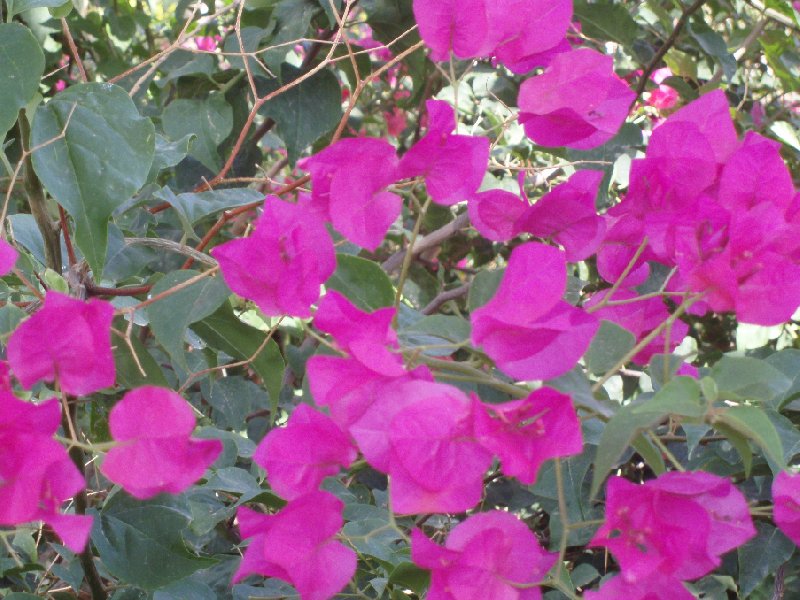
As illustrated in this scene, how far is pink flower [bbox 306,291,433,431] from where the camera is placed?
1.20ft

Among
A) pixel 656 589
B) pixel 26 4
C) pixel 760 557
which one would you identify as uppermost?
pixel 26 4

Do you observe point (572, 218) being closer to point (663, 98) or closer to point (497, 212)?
point (497, 212)

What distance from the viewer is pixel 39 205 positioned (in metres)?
0.54

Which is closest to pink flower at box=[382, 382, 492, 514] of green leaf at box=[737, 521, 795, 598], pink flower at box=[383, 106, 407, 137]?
green leaf at box=[737, 521, 795, 598]

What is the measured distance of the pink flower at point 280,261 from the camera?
391 millimetres

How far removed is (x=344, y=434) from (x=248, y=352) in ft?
0.65

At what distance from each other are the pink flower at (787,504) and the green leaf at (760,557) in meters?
0.35

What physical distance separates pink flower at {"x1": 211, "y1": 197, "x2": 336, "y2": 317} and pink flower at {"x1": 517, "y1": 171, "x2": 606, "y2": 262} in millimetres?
113

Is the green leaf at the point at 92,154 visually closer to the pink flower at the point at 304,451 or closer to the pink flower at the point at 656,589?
the pink flower at the point at 304,451

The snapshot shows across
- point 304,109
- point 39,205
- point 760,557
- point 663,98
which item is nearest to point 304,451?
point 39,205

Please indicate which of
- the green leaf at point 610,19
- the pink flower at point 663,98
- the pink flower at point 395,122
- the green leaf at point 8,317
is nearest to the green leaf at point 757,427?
the green leaf at point 8,317

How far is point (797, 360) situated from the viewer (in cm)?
56

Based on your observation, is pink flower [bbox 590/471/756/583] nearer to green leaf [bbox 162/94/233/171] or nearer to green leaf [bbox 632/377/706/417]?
green leaf [bbox 632/377/706/417]

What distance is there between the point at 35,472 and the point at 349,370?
116 millimetres
